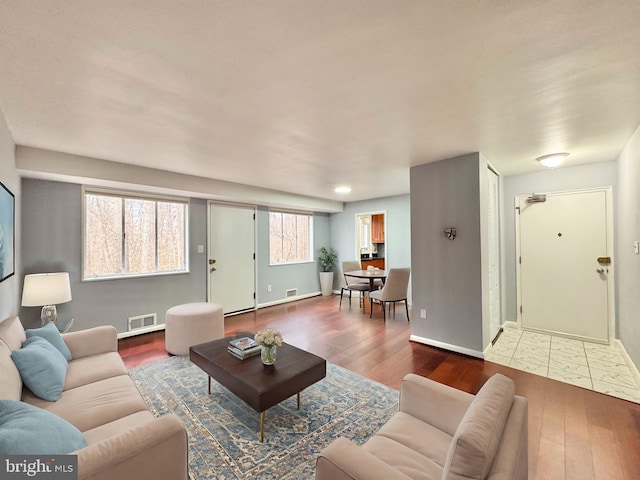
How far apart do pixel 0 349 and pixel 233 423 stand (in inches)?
57.2

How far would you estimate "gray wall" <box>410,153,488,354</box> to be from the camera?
3.21 metres

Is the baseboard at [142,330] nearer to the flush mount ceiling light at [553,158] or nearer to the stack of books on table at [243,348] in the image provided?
the stack of books on table at [243,348]

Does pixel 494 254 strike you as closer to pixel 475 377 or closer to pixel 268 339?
pixel 475 377

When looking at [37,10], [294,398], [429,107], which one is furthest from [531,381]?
[37,10]

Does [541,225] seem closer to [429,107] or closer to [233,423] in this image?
[429,107]

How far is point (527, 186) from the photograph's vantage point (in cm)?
411

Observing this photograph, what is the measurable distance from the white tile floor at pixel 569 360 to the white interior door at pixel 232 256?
13.4ft

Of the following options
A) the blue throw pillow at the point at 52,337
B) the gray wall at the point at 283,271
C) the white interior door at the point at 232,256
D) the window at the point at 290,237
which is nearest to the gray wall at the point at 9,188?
the blue throw pillow at the point at 52,337

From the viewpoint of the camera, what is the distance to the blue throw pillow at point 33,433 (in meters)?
0.94

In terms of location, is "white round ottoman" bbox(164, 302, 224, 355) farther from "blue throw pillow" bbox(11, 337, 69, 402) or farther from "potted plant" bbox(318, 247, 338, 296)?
"potted plant" bbox(318, 247, 338, 296)

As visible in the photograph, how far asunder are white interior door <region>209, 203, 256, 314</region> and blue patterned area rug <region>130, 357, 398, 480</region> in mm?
2211

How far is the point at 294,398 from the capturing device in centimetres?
242

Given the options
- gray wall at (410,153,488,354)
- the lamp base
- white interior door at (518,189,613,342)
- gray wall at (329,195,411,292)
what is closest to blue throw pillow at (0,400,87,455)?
the lamp base

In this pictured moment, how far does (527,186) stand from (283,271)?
4.68 m
